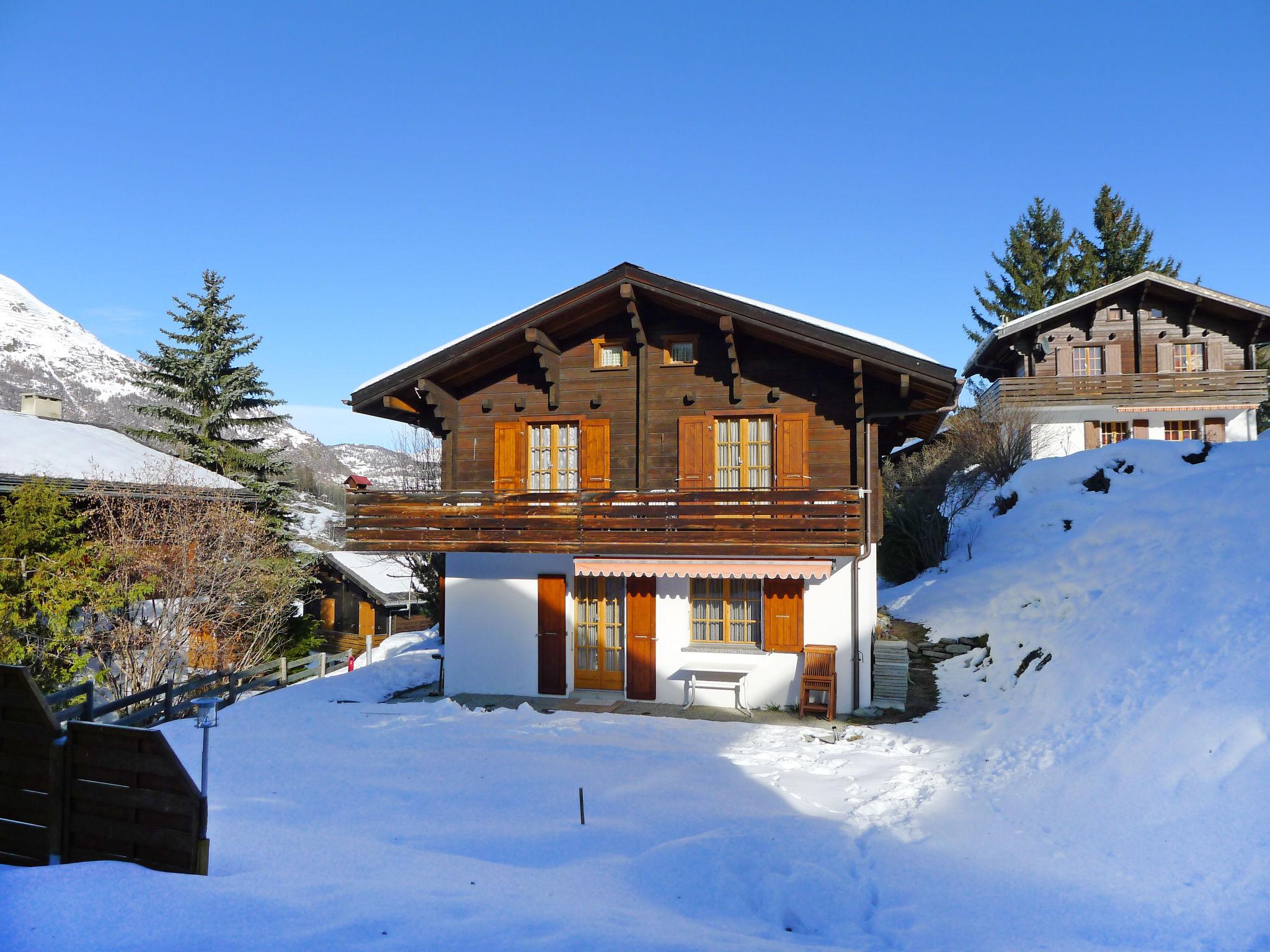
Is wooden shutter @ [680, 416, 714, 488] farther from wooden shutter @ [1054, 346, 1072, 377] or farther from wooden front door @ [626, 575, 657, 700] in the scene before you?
wooden shutter @ [1054, 346, 1072, 377]

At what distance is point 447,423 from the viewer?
1592 cm

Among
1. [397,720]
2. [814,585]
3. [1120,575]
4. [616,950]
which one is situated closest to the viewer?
[616,950]

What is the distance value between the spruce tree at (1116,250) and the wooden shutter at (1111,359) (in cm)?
1352

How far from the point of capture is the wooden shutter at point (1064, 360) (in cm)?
3266

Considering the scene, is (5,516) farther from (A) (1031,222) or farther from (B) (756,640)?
(A) (1031,222)

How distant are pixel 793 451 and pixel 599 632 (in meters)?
5.09

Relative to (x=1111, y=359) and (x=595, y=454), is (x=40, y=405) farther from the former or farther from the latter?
(x=1111, y=359)

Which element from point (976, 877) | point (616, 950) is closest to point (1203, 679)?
point (976, 877)

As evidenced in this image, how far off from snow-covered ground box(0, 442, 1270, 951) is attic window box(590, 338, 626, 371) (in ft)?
22.4

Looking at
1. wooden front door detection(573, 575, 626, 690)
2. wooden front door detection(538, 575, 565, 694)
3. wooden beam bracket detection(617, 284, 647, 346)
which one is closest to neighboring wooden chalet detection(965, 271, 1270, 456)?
wooden beam bracket detection(617, 284, 647, 346)

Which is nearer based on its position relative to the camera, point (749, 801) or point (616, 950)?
point (616, 950)

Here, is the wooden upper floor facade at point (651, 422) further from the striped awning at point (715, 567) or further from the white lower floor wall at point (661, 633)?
the white lower floor wall at point (661, 633)

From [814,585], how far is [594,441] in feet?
16.6

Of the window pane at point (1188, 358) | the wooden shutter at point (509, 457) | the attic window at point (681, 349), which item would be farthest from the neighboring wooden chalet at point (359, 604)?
the window pane at point (1188, 358)
